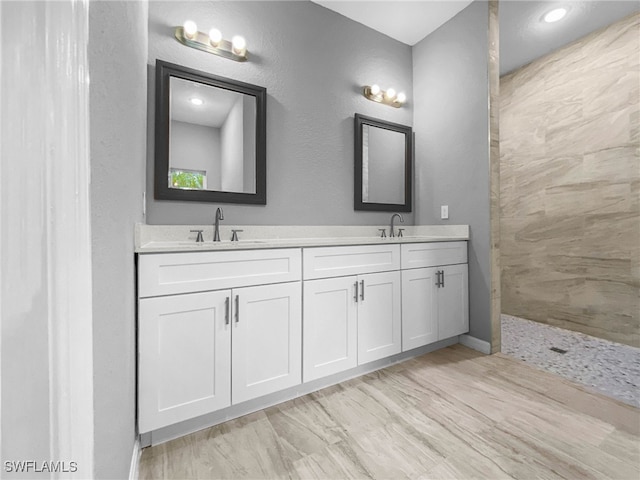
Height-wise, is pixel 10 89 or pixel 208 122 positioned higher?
pixel 208 122

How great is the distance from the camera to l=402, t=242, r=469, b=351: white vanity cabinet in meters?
2.02

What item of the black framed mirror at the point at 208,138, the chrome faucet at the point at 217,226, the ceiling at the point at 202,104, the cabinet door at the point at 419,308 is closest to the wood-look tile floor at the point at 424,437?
the cabinet door at the point at 419,308

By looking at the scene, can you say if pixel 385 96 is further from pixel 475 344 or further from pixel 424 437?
pixel 424 437

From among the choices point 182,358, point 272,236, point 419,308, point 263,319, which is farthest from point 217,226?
point 419,308

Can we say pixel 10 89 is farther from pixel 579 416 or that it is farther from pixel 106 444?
pixel 579 416

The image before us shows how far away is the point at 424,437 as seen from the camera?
4.28 ft

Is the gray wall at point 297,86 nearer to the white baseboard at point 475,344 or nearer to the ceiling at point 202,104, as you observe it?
the ceiling at point 202,104

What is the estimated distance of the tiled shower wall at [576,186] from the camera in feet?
7.60

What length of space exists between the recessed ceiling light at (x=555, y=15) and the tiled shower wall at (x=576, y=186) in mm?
420

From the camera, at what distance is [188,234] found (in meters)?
1.82

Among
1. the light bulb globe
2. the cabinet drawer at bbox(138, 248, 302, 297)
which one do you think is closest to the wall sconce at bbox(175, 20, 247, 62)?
the light bulb globe

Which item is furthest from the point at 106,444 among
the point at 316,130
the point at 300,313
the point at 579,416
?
the point at 316,130

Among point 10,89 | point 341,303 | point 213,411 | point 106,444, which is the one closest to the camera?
point 10,89

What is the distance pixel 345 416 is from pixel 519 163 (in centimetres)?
299
